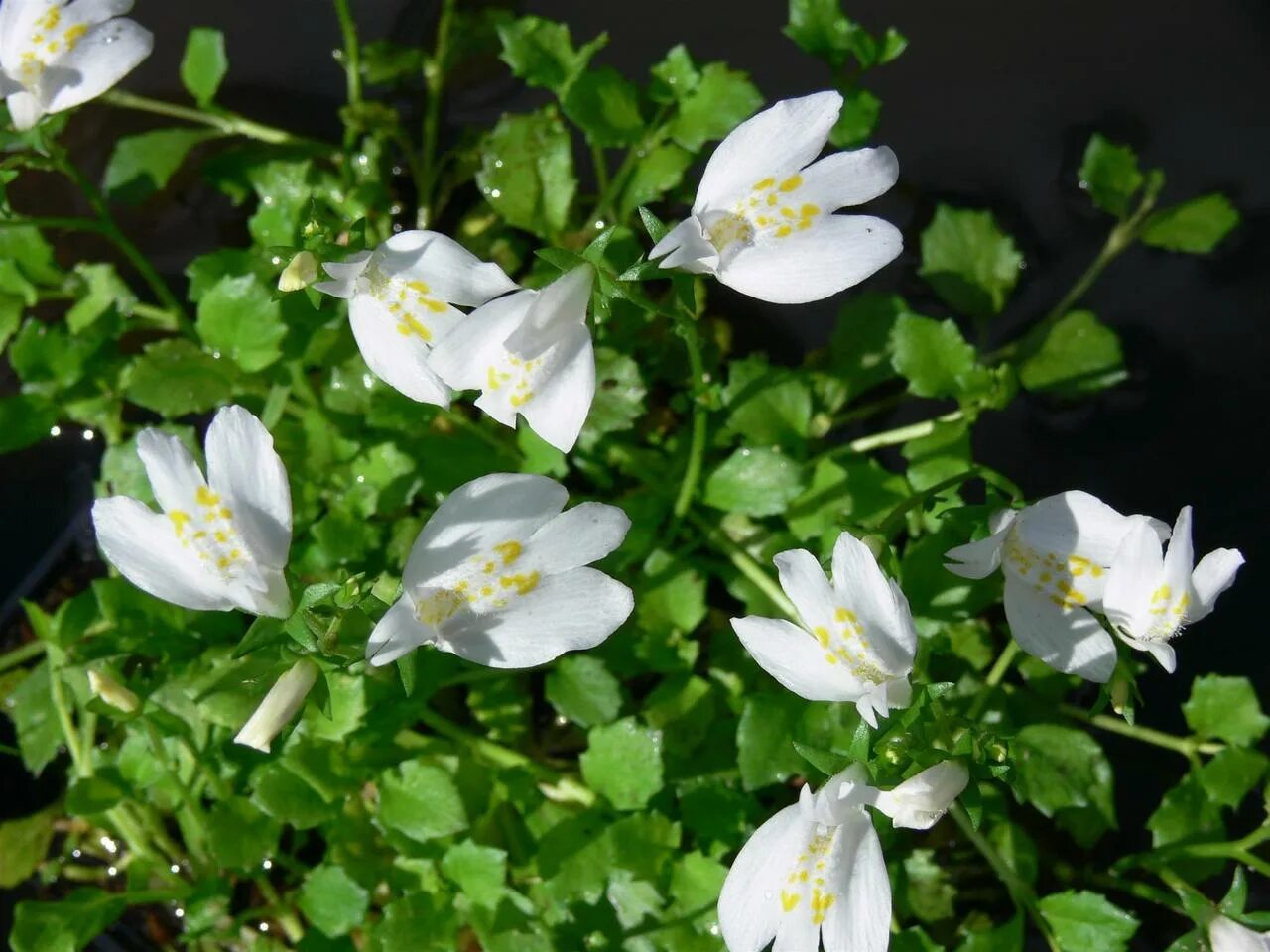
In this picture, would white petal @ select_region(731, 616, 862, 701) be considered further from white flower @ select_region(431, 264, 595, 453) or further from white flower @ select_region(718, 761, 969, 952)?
white flower @ select_region(431, 264, 595, 453)

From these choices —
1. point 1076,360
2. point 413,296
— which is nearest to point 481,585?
point 413,296

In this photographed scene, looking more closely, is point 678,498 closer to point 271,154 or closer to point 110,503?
point 110,503

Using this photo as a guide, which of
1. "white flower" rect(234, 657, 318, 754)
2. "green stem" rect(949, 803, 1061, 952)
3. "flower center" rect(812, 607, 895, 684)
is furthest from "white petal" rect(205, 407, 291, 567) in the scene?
"green stem" rect(949, 803, 1061, 952)

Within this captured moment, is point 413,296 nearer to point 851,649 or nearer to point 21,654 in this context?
point 851,649

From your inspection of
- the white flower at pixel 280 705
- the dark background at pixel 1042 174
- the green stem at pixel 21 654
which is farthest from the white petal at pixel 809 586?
the green stem at pixel 21 654

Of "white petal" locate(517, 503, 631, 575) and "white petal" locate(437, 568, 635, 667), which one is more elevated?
"white petal" locate(517, 503, 631, 575)

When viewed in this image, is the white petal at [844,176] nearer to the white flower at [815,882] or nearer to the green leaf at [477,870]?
the white flower at [815,882]

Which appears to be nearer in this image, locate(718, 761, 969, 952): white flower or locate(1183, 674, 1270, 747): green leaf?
locate(718, 761, 969, 952): white flower
